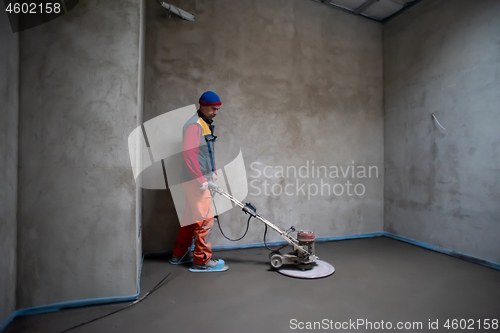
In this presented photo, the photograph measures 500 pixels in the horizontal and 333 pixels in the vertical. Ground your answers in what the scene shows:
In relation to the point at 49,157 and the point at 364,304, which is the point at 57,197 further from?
the point at 364,304

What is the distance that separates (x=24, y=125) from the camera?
1.89 metres

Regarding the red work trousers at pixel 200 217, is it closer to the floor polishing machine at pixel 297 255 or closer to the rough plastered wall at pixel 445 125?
the floor polishing machine at pixel 297 255

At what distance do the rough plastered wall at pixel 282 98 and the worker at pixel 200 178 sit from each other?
24.3 inches

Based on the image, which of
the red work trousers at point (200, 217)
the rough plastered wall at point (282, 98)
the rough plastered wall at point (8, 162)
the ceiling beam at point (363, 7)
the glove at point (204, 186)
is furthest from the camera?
the ceiling beam at point (363, 7)

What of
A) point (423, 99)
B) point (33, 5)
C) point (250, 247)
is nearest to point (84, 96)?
point (33, 5)

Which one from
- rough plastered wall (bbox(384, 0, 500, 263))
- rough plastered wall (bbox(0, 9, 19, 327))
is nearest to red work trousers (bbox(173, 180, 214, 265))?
rough plastered wall (bbox(0, 9, 19, 327))

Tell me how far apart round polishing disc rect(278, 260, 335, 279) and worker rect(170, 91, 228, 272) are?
614 millimetres

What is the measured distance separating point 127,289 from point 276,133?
2.47 m

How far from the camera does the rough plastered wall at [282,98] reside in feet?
10.7

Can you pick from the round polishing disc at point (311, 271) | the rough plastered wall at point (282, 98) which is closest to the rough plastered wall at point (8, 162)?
A: the rough plastered wall at point (282, 98)

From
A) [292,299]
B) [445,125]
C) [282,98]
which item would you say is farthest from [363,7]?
[292,299]

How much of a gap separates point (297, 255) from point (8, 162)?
2385 mm

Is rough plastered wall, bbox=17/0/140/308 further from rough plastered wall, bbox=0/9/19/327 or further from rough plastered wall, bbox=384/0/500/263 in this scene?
rough plastered wall, bbox=384/0/500/263

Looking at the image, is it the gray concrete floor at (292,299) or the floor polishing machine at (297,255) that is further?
the floor polishing machine at (297,255)
